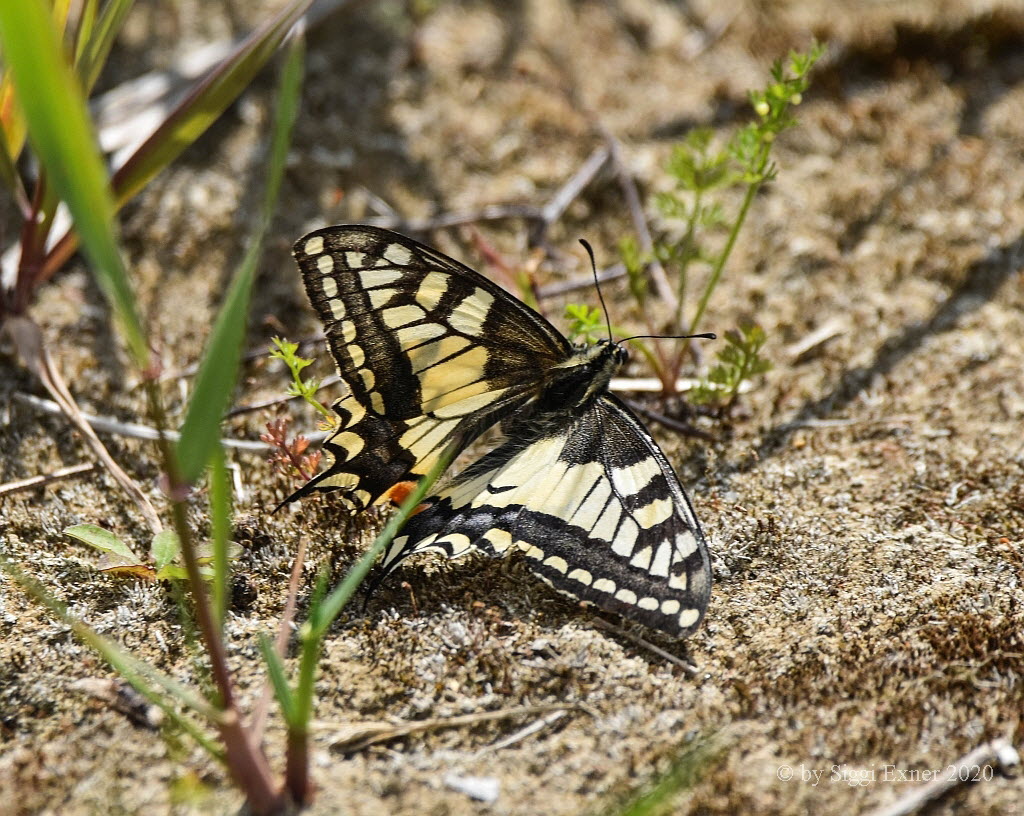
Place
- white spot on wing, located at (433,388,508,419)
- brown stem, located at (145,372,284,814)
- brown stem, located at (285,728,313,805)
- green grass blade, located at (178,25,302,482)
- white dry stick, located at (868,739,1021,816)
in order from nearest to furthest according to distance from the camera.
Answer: green grass blade, located at (178,25,302,482), brown stem, located at (145,372,284,814), brown stem, located at (285,728,313,805), white dry stick, located at (868,739,1021,816), white spot on wing, located at (433,388,508,419)

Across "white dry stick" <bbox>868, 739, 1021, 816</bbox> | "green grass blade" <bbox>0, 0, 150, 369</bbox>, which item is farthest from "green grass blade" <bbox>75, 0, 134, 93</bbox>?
"white dry stick" <bbox>868, 739, 1021, 816</bbox>

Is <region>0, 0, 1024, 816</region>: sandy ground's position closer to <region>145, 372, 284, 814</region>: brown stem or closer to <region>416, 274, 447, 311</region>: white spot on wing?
<region>145, 372, 284, 814</region>: brown stem

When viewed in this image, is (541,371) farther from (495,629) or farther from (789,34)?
(789,34)

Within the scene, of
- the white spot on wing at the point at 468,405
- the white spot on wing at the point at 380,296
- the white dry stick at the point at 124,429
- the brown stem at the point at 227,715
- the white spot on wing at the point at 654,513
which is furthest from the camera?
the white dry stick at the point at 124,429

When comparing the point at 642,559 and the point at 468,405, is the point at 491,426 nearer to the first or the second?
the point at 468,405

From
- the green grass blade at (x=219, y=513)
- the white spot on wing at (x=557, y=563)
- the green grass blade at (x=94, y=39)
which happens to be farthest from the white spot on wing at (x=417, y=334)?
the green grass blade at (x=94, y=39)

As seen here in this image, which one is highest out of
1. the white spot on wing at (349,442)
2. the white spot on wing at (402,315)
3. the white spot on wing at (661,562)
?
the white spot on wing at (402,315)

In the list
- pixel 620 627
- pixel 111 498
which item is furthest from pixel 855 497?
pixel 111 498

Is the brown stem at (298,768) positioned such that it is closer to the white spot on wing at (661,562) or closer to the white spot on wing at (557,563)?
the white spot on wing at (557,563)
